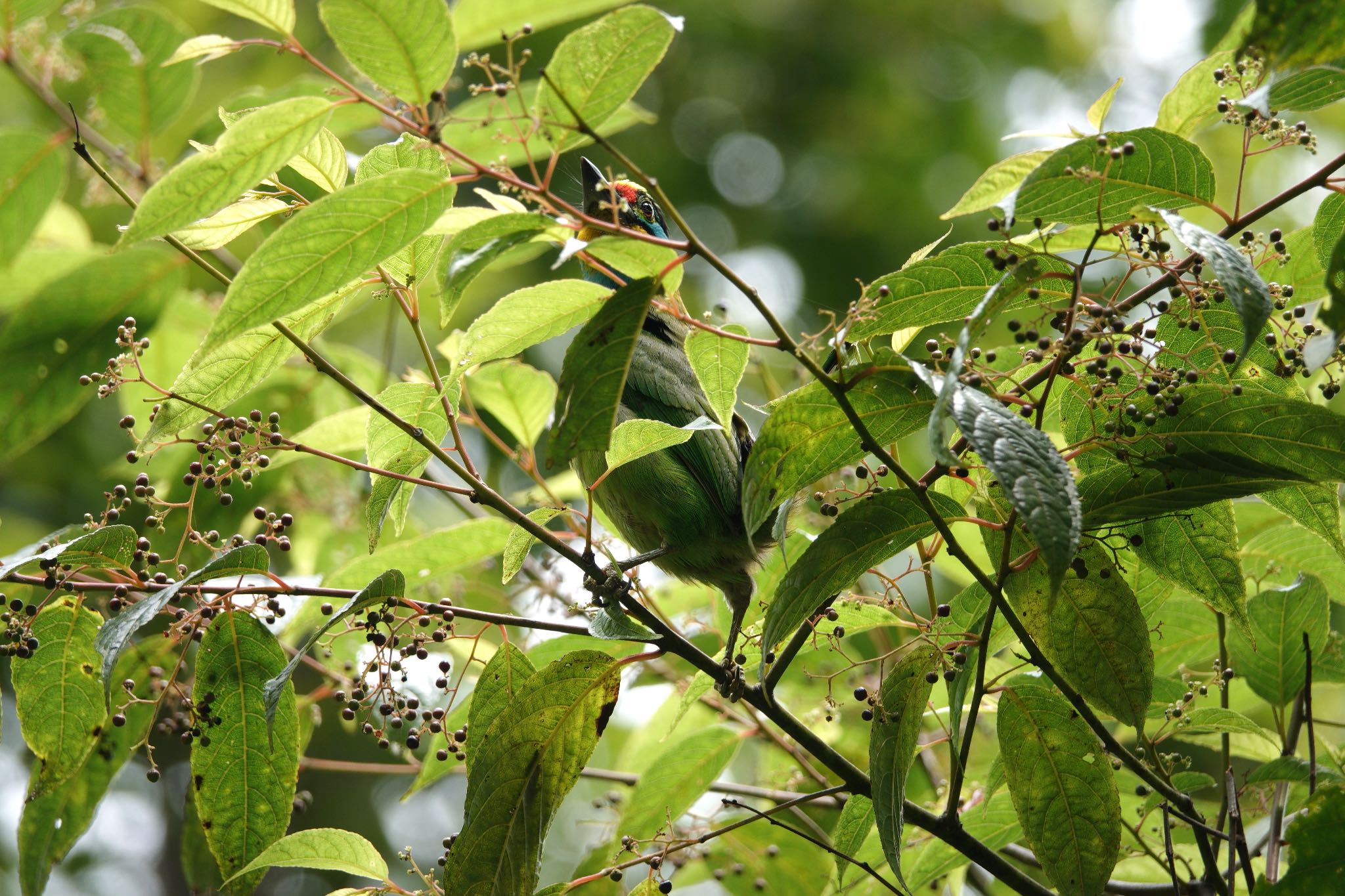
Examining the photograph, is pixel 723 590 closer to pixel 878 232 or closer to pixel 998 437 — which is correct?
pixel 998 437

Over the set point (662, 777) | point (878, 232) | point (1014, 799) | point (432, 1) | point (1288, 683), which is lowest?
point (1014, 799)

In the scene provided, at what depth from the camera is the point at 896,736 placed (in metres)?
1.57

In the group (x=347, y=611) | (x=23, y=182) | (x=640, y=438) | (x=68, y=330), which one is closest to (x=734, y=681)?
(x=640, y=438)

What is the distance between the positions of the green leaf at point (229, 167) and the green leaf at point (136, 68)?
3.45 feet

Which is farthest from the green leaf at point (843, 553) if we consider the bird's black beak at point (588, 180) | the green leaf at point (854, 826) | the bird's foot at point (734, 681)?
the bird's black beak at point (588, 180)

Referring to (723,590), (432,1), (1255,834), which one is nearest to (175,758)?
(723,590)

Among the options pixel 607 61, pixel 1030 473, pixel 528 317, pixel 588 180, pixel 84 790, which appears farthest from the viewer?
pixel 588 180

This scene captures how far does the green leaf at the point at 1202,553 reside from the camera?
1591mm

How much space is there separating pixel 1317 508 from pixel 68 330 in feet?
7.06

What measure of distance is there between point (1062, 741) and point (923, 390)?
1.83ft

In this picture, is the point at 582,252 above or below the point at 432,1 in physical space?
below

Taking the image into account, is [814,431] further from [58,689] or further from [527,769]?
[58,689]

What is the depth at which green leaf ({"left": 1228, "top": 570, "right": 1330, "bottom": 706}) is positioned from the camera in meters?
1.97

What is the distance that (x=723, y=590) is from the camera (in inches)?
117
